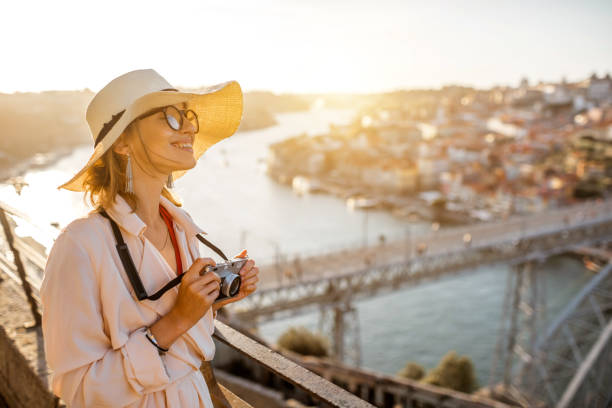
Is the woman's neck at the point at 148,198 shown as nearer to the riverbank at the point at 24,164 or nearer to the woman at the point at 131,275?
the woman at the point at 131,275

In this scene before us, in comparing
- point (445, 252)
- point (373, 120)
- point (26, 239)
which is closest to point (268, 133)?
point (373, 120)

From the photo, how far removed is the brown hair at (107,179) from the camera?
0.68 m

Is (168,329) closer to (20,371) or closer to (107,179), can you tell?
(107,179)

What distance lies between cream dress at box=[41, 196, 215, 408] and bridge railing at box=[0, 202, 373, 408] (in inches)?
6.0

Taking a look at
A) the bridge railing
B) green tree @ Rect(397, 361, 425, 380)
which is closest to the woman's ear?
the bridge railing

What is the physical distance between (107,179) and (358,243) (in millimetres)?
15093

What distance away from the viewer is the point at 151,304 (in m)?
0.66

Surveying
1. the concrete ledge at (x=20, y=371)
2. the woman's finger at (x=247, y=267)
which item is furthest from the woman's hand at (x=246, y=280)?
the concrete ledge at (x=20, y=371)

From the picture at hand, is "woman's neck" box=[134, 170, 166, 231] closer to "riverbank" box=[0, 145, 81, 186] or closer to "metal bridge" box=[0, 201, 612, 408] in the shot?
"riverbank" box=[0, 145, 81, 186]

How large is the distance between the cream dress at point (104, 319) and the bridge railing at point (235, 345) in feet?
0.50

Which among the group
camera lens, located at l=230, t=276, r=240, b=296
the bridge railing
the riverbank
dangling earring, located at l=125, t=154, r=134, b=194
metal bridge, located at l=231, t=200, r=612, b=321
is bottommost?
metal bridge, located at l=231, t=200, r=612, b=321

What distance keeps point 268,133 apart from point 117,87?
53021 millimetres

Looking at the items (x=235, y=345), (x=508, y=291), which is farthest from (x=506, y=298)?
(x=235, y=345)

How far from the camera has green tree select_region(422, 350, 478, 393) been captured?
37.4 feet
